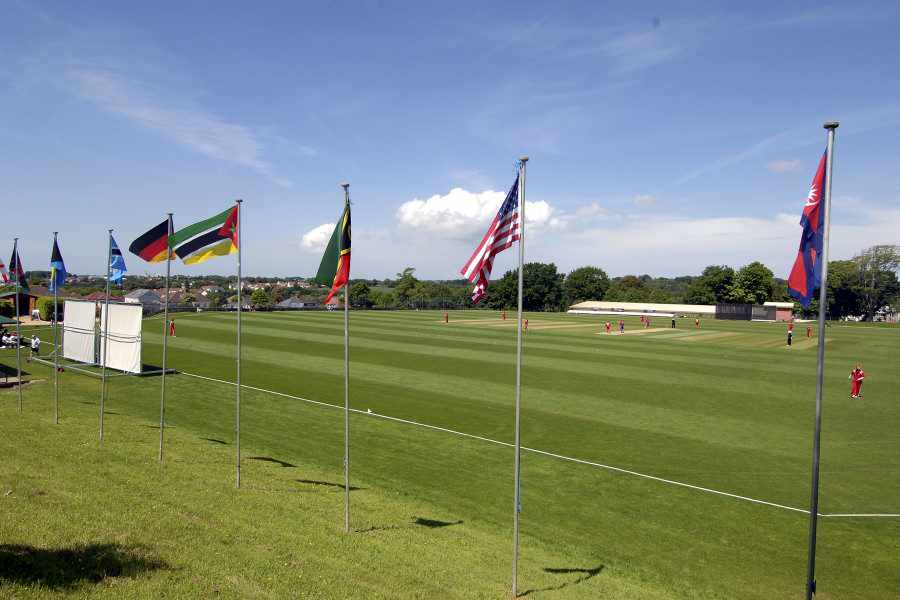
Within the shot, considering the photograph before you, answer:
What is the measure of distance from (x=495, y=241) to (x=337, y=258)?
3478 millimetres

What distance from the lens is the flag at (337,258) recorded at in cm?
1180

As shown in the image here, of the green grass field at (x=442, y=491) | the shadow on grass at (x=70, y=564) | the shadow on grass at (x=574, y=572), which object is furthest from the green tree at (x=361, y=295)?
the shadow on grass at (x=70, y=564)

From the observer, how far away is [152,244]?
51.3 ft

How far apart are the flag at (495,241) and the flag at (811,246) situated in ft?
15.9

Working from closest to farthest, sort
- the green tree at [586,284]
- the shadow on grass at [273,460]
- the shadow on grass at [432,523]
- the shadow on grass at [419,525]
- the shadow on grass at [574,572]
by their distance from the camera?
the shadow on grass at [574,572]
the shadow on grass at [419,525]
the shadow on grass at [432,523]
the shadow on grass at [273,460]
the green tree at [586,284]

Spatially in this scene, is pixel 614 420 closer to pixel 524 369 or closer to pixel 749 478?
pixel 749 478


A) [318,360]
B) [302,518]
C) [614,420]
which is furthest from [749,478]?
[318,360]

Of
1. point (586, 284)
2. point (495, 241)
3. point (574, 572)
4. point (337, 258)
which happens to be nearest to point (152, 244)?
point (337, 258)

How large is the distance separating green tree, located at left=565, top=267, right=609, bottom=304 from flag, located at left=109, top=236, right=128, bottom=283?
157 meters

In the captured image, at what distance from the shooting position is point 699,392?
102ft

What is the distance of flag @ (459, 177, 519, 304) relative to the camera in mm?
10672

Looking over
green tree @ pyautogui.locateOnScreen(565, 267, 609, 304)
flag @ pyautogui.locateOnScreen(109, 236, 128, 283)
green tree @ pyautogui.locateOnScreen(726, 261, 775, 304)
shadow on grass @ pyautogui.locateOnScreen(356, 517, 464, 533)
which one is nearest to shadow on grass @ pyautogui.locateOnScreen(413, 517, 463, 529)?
shadow on grass @ pyautogui.locateOnScreen(356, 517, 464, 533)

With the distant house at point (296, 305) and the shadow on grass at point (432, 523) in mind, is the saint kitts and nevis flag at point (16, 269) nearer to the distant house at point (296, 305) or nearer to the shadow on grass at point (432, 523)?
the shadow on grass at point (432, 523)

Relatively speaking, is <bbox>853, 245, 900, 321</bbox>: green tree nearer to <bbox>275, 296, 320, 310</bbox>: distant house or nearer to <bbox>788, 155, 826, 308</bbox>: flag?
<bbox>275, 296, 320, 310</bbox>: distant house
